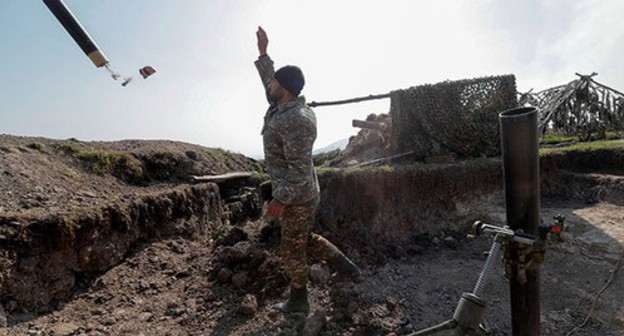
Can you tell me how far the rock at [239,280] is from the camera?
3.25m

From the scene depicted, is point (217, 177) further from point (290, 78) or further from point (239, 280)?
point (290, 78)

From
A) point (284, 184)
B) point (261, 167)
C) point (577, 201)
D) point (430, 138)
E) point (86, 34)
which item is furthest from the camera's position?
point (261, 167)

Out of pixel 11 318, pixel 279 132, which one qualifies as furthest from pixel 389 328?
pixel 11 318

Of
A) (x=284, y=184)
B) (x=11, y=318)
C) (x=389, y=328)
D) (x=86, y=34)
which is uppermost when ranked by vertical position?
(x=86, y=34)

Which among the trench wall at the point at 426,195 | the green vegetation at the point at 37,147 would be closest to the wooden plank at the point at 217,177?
the green vegetation at the point at 37,147

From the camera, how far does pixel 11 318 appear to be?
2.69 metres

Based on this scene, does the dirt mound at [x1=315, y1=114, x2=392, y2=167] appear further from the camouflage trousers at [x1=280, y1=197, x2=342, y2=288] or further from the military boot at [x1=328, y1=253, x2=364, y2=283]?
the camouflage trousers at [x1=280, y1=197, x2=342, y2=288]

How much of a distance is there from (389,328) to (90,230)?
9.77ft

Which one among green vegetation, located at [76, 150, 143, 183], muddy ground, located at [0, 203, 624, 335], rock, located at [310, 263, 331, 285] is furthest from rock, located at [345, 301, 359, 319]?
green vegetation, located at [76, 150, 143, 183]

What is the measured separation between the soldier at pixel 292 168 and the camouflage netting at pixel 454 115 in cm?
404

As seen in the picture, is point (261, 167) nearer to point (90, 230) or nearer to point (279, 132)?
point (90, 230)

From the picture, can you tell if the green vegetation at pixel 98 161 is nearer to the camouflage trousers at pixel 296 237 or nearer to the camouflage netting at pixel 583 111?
the camouflage trousers at pixel 296 237

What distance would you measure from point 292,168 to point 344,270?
49.1 inches

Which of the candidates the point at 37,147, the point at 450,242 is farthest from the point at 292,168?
the point at 37,147
